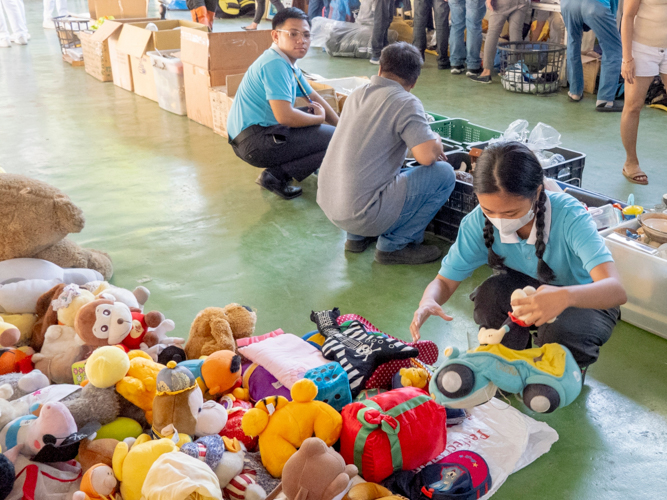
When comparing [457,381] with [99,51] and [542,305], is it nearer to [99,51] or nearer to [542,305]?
[542,305]

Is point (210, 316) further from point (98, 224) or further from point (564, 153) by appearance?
point (564, 153)

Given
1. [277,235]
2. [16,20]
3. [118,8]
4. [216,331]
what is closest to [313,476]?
Answer: [216,331]

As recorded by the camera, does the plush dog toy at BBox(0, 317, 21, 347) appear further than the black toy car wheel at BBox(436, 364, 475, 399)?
Yes

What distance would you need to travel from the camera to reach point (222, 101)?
4.67 m

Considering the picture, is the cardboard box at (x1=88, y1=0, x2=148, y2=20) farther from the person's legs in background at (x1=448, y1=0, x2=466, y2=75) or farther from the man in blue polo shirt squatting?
the man in blue polo shirt squatting

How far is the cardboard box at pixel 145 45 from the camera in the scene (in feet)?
18.4

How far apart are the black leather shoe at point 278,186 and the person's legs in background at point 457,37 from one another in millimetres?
3637

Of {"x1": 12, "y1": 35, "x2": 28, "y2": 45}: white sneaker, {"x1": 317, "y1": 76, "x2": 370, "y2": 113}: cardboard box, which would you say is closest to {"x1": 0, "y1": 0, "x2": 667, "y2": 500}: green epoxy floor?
{"x1": 317, "y1": 76, "x2": 370, "y2": 113}: cardboard box

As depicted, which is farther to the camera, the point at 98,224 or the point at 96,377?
the point at 98,224

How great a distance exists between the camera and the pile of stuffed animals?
153 cm

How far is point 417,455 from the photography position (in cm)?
171

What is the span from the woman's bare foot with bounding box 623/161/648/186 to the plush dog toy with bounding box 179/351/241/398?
285cm

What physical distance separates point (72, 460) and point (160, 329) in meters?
0.61

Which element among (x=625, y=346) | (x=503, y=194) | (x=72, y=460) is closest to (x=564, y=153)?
(x=625, y=346)
